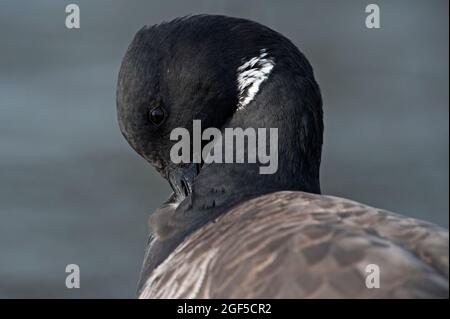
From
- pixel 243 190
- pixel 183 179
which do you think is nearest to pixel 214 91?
pixel 183 179

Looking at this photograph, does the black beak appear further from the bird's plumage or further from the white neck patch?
the bird's plumage

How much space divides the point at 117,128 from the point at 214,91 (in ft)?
12.8

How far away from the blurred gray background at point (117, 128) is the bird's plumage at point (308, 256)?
11.5ft

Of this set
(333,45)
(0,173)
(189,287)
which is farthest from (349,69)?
(189,287)

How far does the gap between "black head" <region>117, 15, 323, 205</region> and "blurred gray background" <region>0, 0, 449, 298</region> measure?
2852 millimetres

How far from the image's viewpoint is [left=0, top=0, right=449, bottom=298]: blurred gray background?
833 cm

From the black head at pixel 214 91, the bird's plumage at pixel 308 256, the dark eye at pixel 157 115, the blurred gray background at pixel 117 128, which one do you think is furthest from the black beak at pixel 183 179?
the blurred gray background at pixel 117 128

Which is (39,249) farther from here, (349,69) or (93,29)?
(349,69)

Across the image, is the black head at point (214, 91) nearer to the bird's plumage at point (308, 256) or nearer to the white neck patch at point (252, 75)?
the white neck patch at point (252, 75)

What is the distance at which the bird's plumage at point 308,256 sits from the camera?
3.72 m

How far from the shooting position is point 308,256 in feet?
12.6

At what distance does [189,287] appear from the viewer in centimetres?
412

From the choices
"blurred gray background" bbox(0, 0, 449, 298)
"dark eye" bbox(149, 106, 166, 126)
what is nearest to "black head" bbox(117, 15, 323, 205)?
"dark eye" bbox(149, 106, 166, 126)
